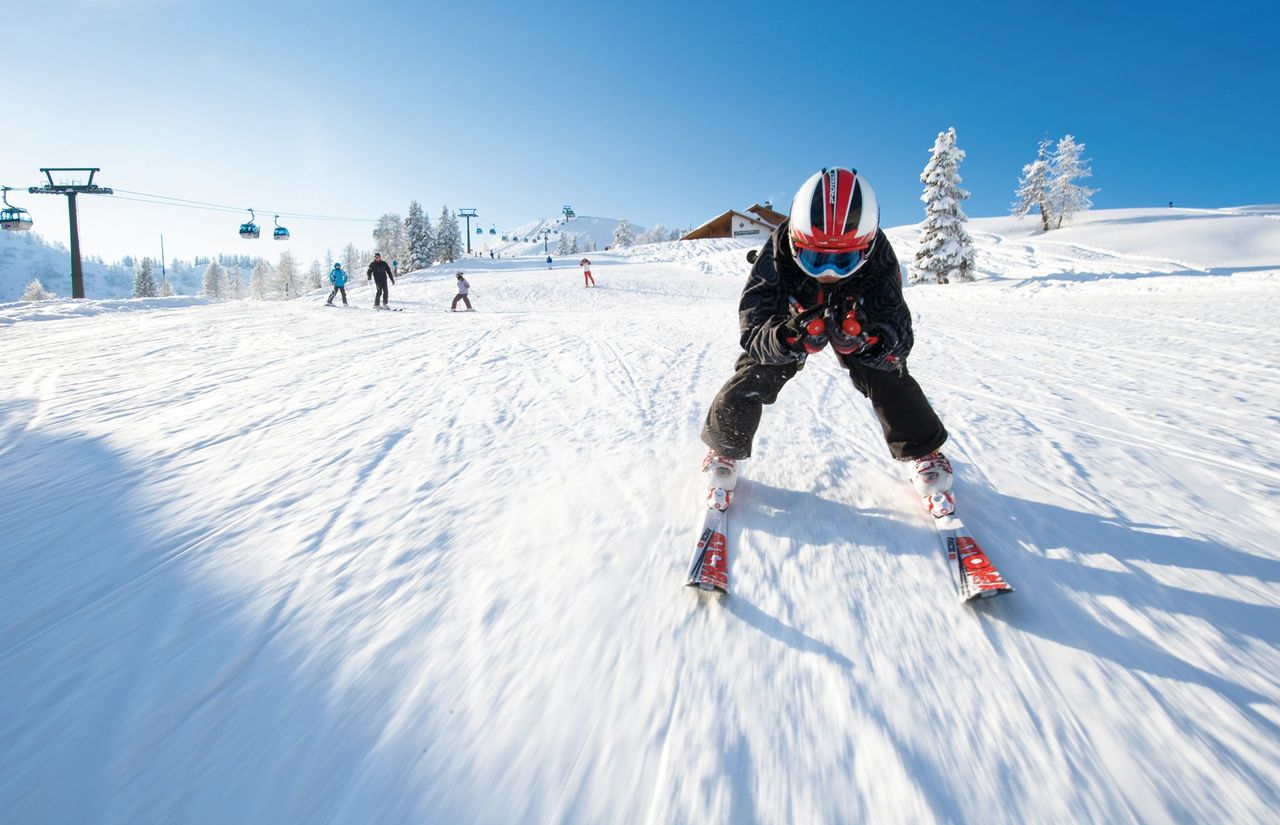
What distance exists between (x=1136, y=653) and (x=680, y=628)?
1551 mm

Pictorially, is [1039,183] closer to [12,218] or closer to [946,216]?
[946,216]

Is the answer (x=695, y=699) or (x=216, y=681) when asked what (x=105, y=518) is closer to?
(x=216, y=681)

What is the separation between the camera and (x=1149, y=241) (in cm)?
3444

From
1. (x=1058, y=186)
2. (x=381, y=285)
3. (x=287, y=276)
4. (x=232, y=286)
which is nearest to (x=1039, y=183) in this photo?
(x=1058, y=186)

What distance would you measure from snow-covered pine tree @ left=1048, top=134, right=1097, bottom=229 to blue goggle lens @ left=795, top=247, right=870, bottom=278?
67.0 m

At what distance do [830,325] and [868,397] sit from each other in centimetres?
55

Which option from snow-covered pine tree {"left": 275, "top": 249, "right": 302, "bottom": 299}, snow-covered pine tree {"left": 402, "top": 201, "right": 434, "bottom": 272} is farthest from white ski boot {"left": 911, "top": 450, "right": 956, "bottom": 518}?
snow-covered pine tree {"left": 275, "top": 249, "right": 302, "bottom": 299}

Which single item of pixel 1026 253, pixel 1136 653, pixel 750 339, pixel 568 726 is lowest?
pixel 568 726

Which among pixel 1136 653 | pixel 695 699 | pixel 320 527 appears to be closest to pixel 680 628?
pixel 695 699

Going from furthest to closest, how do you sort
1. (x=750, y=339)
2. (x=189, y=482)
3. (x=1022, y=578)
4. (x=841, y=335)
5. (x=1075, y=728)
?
(x=189, y=482)
(x=750, y=339)
(x=841, y=335)
(x=1022, y=578)
(x=1075, y=728)

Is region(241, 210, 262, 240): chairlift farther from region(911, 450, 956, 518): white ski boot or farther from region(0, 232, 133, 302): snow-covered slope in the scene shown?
region(0, 232, 133, 302): snow-covered slope

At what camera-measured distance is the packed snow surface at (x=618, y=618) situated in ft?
4.20

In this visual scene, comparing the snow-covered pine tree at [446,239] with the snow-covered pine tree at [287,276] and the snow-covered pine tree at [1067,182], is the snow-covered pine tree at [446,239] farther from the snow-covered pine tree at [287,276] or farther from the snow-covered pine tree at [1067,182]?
the snow-covered pine tree at [1067,182]

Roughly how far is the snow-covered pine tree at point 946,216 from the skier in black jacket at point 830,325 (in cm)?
2914
